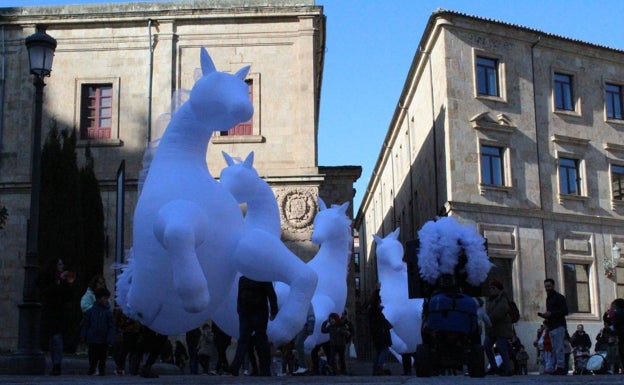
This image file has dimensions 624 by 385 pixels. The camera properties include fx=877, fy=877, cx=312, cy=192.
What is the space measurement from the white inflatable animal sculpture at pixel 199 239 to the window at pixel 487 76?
1963cm

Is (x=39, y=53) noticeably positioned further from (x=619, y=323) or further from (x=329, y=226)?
(x=619, y=323)

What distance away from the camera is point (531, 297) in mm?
26984

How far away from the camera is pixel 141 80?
89.4 feet

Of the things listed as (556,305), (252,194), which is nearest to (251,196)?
(252,194)

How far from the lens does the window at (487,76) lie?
28625 mm

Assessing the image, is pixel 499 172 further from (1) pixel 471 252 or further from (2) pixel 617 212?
(1) pixel 471 252

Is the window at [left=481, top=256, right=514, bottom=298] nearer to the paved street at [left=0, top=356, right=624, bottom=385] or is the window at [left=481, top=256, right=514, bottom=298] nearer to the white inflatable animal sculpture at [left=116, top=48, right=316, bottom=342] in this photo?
the white inflatable animal sculpture at [left=116, top=48, right=316, bottom=342]

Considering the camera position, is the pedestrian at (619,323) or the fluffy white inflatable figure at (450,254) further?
the pedestrian at (619,323)

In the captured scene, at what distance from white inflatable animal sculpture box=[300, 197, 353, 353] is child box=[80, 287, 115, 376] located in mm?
3826

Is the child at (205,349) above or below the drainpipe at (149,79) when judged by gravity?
below

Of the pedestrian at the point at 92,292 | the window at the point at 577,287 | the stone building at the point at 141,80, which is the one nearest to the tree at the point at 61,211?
the stone building at the point at 141,80

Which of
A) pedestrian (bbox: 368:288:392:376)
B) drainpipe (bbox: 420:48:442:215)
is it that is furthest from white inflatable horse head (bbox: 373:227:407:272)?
drainpipe (bbox: 420:48:442:215)

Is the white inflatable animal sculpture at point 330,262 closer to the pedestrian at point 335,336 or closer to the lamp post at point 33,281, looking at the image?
the pedestrian at point 335,336

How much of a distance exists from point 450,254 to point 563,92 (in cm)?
2218
